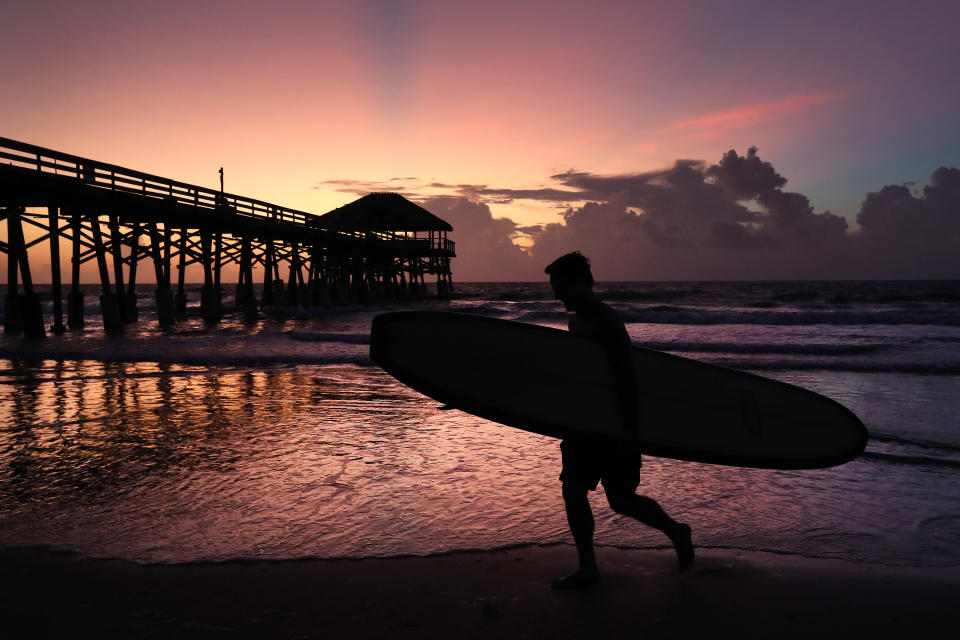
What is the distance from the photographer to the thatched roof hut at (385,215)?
4094 centimetres

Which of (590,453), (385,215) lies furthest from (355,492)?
(385,215)

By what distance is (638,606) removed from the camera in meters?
2.68

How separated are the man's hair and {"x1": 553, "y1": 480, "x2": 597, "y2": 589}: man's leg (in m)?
0.93

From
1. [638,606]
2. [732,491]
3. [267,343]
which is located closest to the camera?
[638,606]

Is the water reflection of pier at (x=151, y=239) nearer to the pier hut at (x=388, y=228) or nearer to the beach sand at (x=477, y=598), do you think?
the pier hut at (x=388, y=228)

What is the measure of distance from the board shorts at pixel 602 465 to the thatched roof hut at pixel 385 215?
128ft

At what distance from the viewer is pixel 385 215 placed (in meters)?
41.8

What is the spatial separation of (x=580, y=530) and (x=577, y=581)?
23cm

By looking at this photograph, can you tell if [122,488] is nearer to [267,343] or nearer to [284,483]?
[284,483]

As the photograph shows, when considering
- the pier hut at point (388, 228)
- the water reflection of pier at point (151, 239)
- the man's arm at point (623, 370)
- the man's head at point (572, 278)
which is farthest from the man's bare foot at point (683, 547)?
the pier hut at point (388, 228)

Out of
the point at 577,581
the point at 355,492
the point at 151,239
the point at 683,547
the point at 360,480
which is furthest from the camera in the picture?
the point at 151,239

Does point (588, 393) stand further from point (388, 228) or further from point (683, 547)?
point (388, 228)

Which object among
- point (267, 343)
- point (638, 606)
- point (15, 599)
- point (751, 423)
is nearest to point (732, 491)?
point (751, 423)

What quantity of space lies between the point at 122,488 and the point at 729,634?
391 cm
